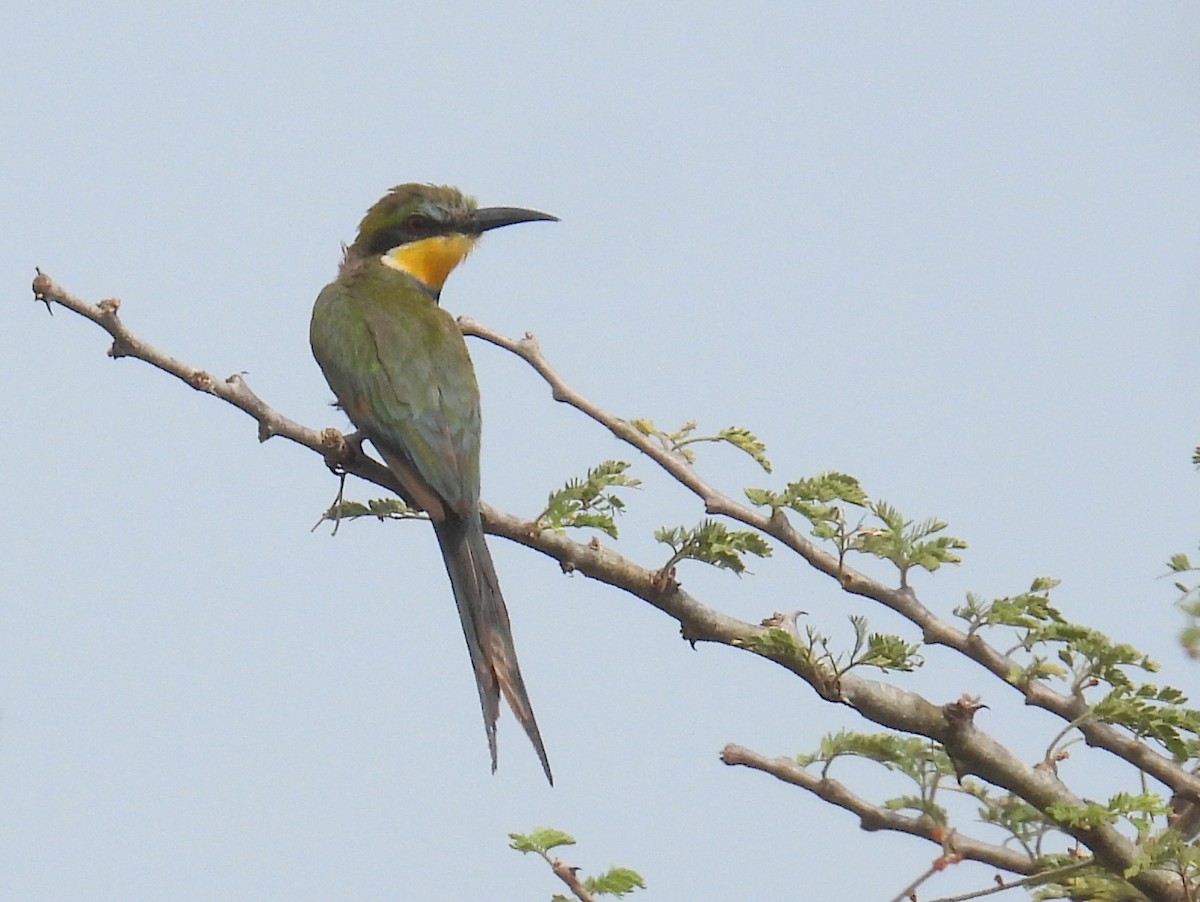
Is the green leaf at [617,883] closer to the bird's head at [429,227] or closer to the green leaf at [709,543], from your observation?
the green leaf at [709,543]

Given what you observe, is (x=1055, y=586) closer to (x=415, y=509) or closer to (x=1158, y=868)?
(x=1158, y=868)

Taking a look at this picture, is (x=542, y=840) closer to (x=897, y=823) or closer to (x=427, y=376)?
(x=897, y=823)

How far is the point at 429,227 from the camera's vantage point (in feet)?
16.2

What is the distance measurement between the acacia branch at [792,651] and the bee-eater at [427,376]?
1.20 feet

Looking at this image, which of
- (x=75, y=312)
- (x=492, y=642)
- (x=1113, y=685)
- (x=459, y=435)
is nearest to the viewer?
(x=1113, y=685)

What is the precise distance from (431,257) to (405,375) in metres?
1.18

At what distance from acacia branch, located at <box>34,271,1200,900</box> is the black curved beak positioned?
195cm

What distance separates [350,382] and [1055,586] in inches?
78.9

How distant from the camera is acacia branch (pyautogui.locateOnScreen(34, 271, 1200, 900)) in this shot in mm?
2242

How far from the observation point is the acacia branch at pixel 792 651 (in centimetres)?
224

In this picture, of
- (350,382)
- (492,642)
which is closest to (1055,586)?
(492,642)

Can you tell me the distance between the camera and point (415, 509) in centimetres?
341

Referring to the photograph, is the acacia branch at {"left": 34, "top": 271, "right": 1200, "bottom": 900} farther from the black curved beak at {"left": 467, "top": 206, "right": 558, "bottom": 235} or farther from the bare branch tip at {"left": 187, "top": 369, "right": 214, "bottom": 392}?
the black curved beak at {"left": 467, "top": 206, "right": 558, "bottom": 235}

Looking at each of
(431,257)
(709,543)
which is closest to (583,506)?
(709,543)
